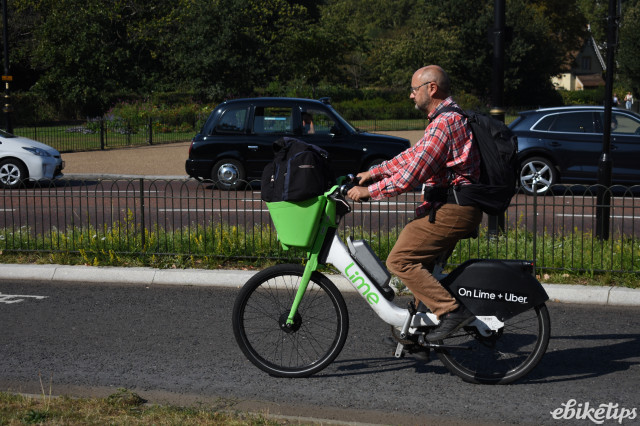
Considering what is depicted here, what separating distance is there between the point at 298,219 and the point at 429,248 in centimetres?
77

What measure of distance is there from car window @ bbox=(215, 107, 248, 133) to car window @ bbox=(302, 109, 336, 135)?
1.16m

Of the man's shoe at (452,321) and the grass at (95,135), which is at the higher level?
the grass at (95,135)

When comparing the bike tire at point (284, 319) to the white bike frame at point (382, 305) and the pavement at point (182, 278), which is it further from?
the pavement at point (182, 278)

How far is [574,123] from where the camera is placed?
1602cm

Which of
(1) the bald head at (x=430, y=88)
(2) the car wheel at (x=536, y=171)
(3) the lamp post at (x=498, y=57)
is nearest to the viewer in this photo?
(1) the bald head at (x=430, y=88)

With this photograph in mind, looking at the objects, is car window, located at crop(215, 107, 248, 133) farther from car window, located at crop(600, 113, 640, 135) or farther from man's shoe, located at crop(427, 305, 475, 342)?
man's shoe, located at crop(427, 305, 475, 342)

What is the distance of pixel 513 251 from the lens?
8461 mm

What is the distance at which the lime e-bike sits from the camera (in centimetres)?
498

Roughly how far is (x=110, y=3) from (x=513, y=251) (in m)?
40.1

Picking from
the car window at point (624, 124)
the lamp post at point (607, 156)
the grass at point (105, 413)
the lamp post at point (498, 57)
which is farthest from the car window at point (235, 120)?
the grass at point (105, 413)

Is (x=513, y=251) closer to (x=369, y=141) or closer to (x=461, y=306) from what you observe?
(x=461, y=306)

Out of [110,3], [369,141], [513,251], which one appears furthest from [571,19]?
[513,251]

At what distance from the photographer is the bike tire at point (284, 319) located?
5.13 m

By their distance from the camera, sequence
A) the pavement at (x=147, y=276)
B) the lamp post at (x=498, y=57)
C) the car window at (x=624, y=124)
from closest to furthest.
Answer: the pavement at (x=147, y=276)
the lamp post at (x=498, y=57)
the car window at (x=624, y=124)
